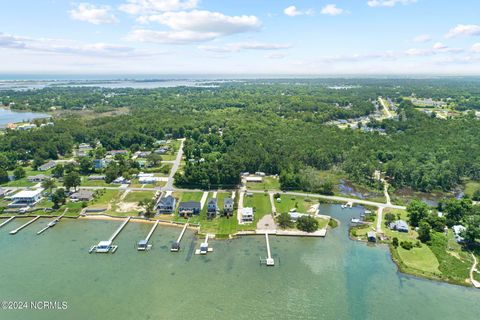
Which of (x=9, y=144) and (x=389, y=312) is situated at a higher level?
(x=9, y=144)

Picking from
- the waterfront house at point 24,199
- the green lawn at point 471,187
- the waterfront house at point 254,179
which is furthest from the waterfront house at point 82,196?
the green lawn at point 471,187

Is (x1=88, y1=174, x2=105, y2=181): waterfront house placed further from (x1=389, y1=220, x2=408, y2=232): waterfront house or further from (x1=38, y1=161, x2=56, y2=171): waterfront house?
(x1=389, y1=220, x2=408, y2=232): waterfront house

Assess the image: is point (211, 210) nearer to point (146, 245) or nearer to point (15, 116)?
point (146, 245)

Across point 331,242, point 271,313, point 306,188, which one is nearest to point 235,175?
point 306,188

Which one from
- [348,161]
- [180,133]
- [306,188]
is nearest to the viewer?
[306,188]

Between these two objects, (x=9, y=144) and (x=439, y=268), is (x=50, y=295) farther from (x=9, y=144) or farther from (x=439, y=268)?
(x=9, y=144)

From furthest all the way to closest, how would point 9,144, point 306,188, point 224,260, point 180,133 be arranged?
point 180,133 → point 9,144 → point 306,188 → point 224,260

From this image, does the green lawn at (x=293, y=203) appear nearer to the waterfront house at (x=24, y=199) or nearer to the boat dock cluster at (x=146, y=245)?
the boat dock cluster at (x=146, y=245)

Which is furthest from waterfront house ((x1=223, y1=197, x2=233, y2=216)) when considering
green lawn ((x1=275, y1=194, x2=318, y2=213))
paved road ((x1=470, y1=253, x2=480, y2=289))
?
paved road ((x1=470, y1=253, x2=480, y2=289))
